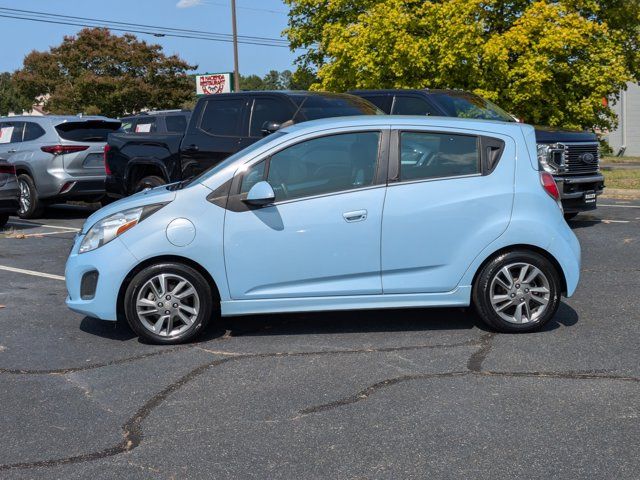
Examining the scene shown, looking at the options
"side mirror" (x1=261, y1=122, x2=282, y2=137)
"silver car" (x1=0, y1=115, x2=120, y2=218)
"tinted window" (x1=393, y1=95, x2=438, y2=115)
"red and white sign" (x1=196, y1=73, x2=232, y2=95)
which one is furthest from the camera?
"red and white sign" (x1=196, y1=73, x2=232, y2=95)

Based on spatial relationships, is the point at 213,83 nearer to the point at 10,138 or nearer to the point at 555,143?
the point at 10,138

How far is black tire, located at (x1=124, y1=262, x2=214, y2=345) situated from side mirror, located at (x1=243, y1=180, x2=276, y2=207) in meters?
0.69

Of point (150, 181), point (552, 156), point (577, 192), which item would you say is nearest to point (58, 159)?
point (150, 181)

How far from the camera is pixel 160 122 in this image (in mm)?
15391

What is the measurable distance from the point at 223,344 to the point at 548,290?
2.46m

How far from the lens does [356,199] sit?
623 centimetres

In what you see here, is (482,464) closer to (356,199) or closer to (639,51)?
(356,199)

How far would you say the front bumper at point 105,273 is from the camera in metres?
6.17

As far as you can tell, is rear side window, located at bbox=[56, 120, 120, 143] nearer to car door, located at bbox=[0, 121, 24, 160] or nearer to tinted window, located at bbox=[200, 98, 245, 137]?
car door, located at bbox=[0, 121, 24, 160]

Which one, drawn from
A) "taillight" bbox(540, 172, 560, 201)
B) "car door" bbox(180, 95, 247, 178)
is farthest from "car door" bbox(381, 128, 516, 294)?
"car door" bbox(180, 95, 247, 178)

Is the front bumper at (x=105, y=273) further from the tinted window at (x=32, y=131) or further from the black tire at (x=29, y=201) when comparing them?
the tinted window at (x=32, y=131)

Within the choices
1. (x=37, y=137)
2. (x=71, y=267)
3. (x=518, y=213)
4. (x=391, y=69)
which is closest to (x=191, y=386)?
(x=71, y=267)

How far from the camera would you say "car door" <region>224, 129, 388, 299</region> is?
618cm

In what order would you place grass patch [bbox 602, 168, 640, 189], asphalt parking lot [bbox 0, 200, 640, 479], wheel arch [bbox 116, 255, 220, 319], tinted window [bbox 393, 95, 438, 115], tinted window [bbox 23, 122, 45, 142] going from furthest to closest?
grass patch [bbox 602, 168, 640, 189], tinted window [bbox 23, 122, 45, 142], tinted window [bbox 393, 95, 438, 115], wheel arch [bbox 116, 255, 220, 319], asphalt parking lot [bbox 0, 200, 640, 479]
